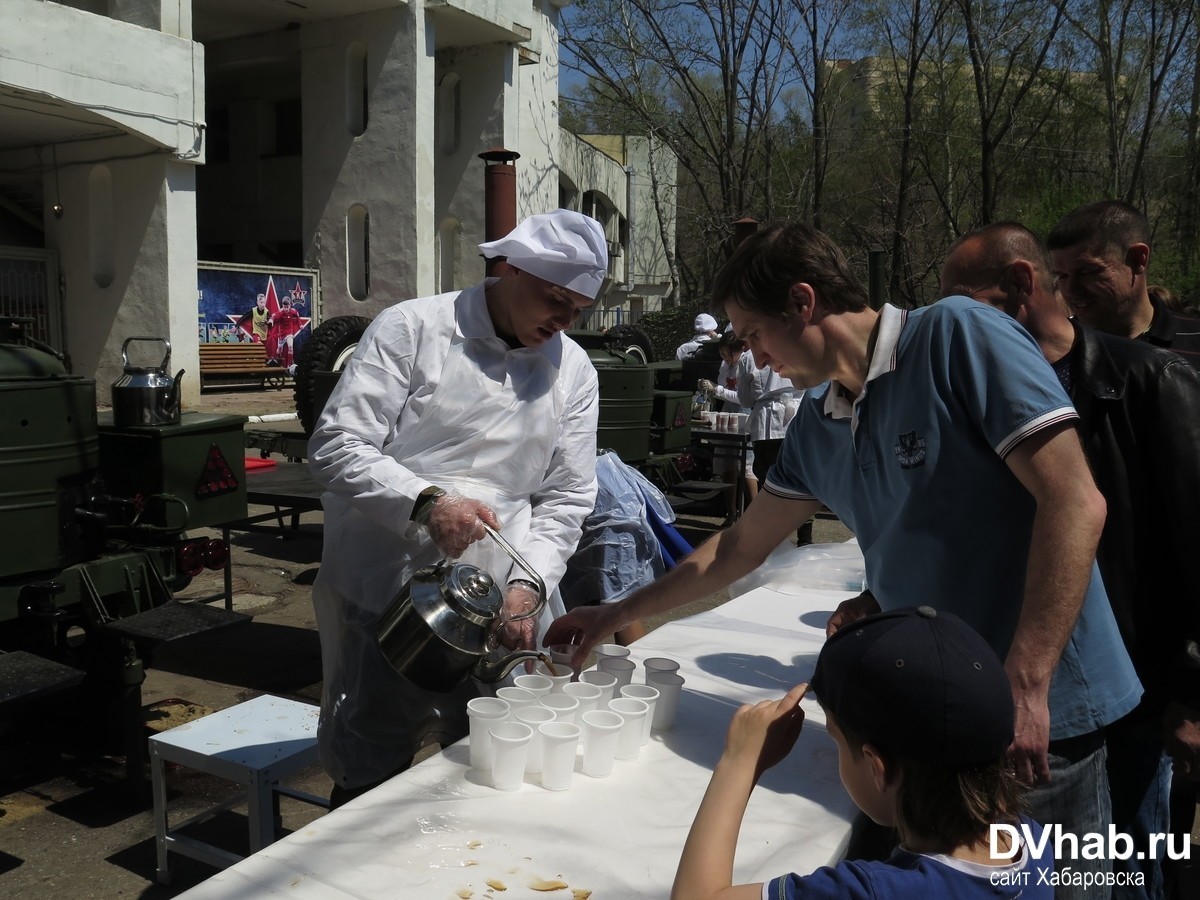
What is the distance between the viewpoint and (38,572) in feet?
11.5

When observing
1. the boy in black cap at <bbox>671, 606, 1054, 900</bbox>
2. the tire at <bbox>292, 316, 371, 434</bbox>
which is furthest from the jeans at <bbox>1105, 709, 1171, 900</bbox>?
the tire at <bbox>292, 316, 371, 434</bbox>

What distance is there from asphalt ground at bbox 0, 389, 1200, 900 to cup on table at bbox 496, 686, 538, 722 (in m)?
1.64

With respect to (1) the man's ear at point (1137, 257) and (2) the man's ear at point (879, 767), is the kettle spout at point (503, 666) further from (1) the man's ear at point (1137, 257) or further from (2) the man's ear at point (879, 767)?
(1) the man's ear at point (1137, 257)

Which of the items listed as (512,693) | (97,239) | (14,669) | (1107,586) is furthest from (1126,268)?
(97,239)

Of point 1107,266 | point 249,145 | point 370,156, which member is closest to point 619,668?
point 1107,266

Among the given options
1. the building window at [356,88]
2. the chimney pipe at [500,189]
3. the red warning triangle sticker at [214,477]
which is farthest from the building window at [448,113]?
the red warning triangle sticker at [214,477]

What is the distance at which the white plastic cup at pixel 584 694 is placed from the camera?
197 cm

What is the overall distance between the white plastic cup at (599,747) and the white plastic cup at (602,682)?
165 millimetres

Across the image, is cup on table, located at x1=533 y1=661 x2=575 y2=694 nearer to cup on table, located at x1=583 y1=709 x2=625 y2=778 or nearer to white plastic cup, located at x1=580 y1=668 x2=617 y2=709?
white plastic cup, located at x1=580 y1=668 x2=617 y2=709

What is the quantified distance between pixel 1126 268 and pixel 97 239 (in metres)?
14.1

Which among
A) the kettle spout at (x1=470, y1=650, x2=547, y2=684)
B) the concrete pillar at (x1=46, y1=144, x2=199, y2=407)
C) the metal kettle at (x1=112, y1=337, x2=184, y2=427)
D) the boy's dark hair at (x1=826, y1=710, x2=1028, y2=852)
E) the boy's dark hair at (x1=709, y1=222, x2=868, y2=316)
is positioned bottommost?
the kettle spout at (x1=470, y1=650, x2=547, y2=684)

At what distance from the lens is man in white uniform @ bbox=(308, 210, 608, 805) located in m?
2.33

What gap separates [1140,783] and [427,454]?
1678 millimetres

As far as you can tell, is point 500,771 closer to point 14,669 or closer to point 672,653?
point 672,653
